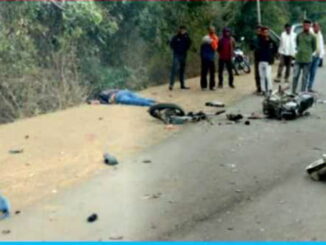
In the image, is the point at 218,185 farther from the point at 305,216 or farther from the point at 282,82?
the point at 282,82

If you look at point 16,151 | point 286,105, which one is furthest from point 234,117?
point 16,151

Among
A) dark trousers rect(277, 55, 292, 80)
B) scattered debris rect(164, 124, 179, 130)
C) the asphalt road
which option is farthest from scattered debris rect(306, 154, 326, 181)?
dark trousers rect(277, 55, 292, 80)

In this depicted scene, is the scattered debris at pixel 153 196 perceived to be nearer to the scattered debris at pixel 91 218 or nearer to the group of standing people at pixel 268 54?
the scattered debris at pixel 91 218

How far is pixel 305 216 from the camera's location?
20.2 ft

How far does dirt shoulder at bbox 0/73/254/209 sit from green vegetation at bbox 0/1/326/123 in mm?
1271

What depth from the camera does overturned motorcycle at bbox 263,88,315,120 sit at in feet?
37.1

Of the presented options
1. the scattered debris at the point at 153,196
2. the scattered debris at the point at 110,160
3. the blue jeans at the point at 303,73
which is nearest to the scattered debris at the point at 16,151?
the scattered debris at the point at 110,160

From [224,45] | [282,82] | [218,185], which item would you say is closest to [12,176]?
[218,185]

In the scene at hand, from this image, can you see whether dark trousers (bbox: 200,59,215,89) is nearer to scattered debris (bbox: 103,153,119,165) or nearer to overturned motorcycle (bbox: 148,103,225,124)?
overturned motorcycle (bbox: 148,103,225,124)

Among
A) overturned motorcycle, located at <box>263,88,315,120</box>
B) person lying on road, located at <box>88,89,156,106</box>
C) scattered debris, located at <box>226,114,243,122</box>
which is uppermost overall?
overturned motorcycle, located at <box>263,88,315,120</box>

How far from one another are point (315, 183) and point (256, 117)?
447 centimetres

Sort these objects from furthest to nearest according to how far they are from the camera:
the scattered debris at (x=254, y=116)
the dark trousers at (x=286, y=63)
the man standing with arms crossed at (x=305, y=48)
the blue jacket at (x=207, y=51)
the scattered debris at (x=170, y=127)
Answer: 1. the dark trousers at (x=286, y=63)
2. the blue jacket at (x=207, y=51)
3. the man standing with arms crossed at (x=305, y=48)
4. the scattered debris at (x=254, y=116)
5. the scattered debris at (x=170, y=127)

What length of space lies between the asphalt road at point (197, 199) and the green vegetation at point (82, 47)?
5.17 m

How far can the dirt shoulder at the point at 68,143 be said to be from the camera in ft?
25.3
